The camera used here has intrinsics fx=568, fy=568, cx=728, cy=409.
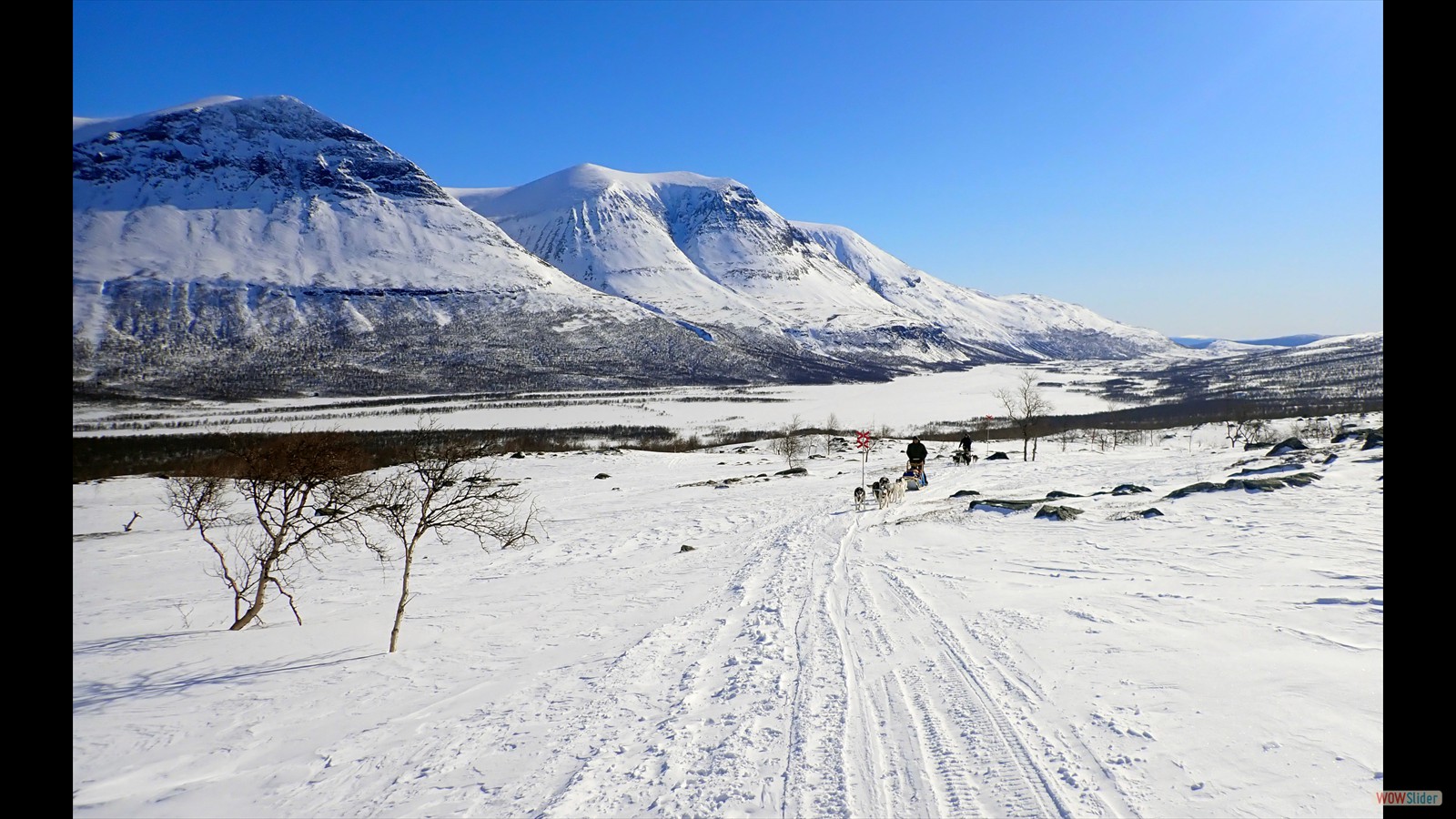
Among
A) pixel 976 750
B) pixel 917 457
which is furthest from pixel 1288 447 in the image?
pixel 976 750

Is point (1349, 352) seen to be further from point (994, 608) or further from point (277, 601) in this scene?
point (277, 601)

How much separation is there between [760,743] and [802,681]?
173 cm

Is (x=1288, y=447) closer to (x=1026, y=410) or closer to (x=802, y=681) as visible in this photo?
(x=1026, y=410)

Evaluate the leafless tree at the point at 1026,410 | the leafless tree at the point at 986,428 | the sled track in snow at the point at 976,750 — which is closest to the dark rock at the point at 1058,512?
the sled track in snow at the point at 976,750

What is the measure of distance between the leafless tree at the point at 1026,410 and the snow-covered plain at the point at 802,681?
27181 millimetres

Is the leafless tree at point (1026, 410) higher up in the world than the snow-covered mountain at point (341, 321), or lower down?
lower down

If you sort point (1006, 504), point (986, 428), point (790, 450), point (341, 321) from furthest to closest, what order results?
1. point (341, 321)
2. point (986, 428)
3. point (790, 450)
4. point (1006, 504)

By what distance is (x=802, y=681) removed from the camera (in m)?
7.95

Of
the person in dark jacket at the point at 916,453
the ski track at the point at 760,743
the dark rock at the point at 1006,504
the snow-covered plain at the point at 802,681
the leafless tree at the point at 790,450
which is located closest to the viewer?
the ski track at the point at 760,743

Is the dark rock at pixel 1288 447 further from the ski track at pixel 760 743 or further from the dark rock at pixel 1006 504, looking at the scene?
the ski track at pixel 760 743

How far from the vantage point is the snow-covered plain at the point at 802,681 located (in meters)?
5.55
